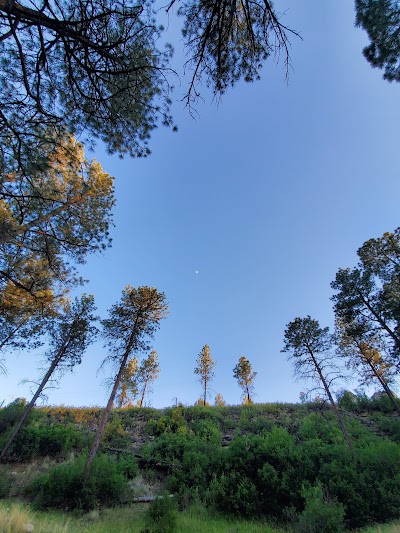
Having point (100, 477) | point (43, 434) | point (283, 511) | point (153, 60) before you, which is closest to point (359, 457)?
point (283, 511)

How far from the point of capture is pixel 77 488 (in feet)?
32.6

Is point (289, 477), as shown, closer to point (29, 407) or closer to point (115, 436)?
point (115, 436)

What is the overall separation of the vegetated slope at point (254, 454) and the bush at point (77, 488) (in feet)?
0.53

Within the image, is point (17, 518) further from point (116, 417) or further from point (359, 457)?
point (116, 417)

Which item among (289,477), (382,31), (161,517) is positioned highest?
(382,31)

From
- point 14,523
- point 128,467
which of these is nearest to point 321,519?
point 14,523

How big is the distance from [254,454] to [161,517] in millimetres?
5186

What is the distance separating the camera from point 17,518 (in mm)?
4137

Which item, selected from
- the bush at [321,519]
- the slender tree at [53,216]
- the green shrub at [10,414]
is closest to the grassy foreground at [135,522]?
the bush at [321,519]

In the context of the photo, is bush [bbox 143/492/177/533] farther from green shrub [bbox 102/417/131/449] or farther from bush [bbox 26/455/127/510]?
green shrub [bbox 102/417/131/449]

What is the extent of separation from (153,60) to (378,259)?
55.2 feet

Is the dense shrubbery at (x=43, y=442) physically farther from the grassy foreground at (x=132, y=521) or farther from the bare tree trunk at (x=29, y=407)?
the grassy foreground at (x=132, y=521)

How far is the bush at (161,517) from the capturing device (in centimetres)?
674

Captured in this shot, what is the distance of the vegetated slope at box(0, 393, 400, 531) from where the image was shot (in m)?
8.55
